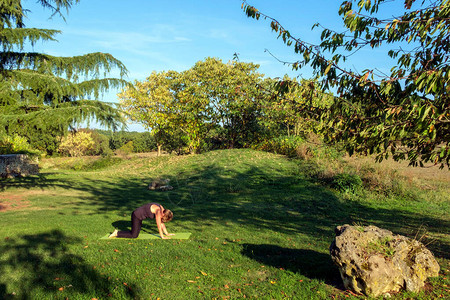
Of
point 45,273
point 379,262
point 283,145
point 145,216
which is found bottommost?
point 45,273

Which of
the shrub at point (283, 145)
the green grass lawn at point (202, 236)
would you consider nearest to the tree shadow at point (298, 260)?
the green grass lawn at point (202, 236)

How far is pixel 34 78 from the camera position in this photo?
11867 mm

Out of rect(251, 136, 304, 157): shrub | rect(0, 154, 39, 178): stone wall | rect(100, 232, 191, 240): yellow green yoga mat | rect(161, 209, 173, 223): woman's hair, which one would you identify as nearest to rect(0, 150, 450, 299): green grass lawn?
rect(100, 232, 191, 240): yellow green yoga mat

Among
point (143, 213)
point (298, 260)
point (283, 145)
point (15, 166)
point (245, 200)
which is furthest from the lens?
point (283, 145)

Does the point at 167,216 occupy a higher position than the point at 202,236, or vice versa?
the point at 167,216

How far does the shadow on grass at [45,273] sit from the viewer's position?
199 inches

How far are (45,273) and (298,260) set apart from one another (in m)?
4.96

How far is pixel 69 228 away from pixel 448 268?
9.21m

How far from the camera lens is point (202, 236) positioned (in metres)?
8.84

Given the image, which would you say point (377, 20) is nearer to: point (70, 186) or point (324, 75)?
point (324, 75)

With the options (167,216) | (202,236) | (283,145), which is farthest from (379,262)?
(283,145)

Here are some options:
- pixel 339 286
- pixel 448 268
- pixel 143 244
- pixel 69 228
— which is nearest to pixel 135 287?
pixel 143 244

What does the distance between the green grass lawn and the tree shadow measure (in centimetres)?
2

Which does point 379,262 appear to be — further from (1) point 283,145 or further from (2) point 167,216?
(1) point 283,145
